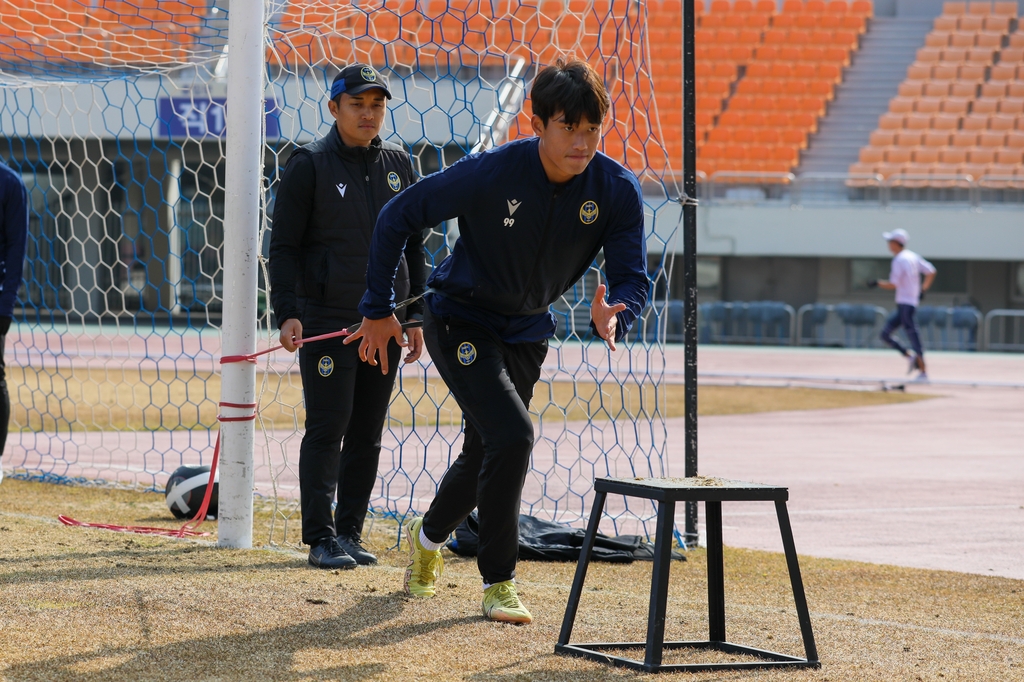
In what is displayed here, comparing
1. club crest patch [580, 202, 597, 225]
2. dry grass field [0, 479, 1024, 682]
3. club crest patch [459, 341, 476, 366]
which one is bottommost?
dry grass field [0, 479, 1024, 682]

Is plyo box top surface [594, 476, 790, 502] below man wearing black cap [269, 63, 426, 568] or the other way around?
below

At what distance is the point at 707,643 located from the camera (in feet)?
12.7

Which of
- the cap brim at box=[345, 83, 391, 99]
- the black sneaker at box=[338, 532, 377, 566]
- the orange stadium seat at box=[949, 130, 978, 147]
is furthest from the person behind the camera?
the orange stadium seat at box=[949, 130, 978, 147]

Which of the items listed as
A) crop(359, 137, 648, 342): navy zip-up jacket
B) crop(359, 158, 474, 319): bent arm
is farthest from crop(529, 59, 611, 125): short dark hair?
crop(359, 158, 474, 319): bent arm

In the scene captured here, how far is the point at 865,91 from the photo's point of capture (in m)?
28.5

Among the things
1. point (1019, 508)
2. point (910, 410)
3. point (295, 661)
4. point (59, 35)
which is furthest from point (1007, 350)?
point (295, 661)

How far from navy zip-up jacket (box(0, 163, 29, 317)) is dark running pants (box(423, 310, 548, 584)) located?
3330 millimetres

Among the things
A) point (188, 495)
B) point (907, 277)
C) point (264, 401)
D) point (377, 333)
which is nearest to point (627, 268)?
point (377, 333)

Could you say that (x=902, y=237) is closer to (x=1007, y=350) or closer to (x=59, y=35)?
(x=1007, y=350)

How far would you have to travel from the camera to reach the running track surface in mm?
6277

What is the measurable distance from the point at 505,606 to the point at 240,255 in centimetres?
206

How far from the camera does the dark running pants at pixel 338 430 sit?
494 centimetres

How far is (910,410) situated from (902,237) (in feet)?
16.0

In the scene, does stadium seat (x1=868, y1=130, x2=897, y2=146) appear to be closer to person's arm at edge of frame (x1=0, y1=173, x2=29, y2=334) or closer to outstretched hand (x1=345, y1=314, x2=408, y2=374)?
person's arm at edge of frame (x1=0, y1=173, x2=29, y2=334)
